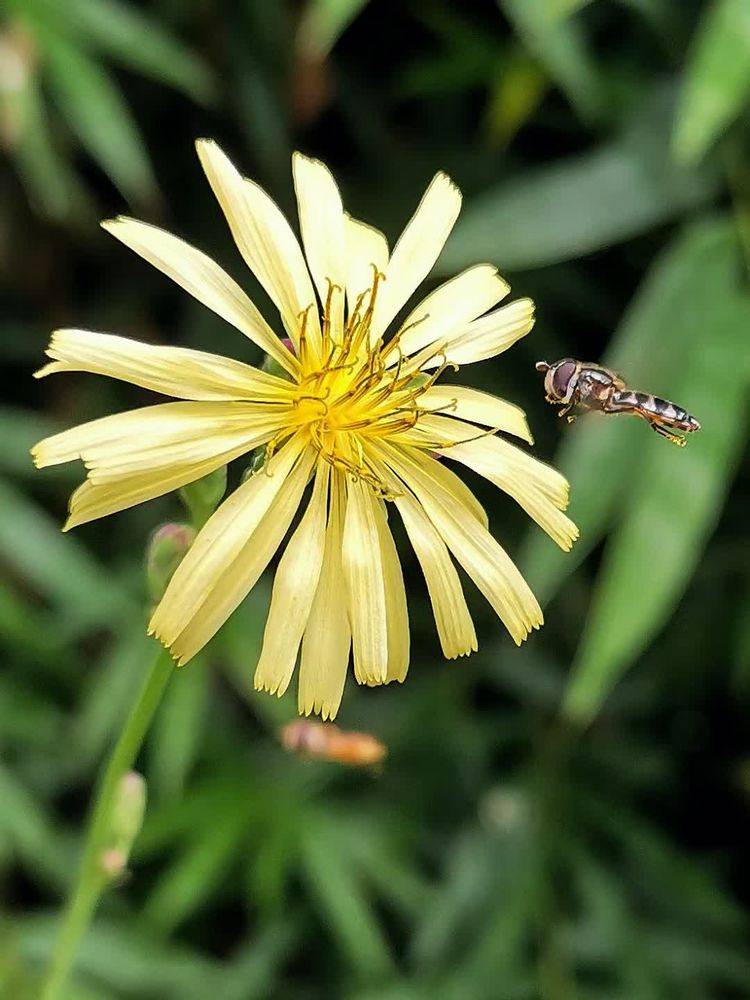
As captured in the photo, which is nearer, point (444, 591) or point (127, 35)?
point (444, 591)

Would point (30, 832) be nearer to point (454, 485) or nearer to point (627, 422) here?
point (627, 422)

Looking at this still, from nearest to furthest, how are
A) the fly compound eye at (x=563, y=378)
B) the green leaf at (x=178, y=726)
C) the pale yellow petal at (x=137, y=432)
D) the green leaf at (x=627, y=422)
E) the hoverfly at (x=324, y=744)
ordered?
the pale yellow petal at (x=137, y=432), the fly compound eye at (x=563, y=378), the hoverfly at (x=324, y=744), the green leaf at (x=627, y=422), the green leaf at (x=178, y=726)

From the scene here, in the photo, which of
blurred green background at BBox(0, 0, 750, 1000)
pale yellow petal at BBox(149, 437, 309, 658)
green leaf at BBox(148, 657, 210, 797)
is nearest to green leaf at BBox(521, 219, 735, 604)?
blurred green background at BBox(0, 0, 750, 1000)

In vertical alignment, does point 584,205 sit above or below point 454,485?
above

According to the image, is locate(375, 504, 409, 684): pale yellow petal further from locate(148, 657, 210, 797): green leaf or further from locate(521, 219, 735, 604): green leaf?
locate(148, 657, 210, 797): green leaf

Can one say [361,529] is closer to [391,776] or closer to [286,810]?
[286,810]

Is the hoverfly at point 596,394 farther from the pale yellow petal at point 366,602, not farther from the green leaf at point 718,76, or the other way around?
the green leaf at point 718,76

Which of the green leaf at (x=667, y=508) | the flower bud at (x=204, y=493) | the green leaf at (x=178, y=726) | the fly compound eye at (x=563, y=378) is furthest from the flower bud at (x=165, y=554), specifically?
the green leaf at (x=178, y=726)

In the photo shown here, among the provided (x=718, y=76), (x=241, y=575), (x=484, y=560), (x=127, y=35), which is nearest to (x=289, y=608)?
(x=241, y=575)
